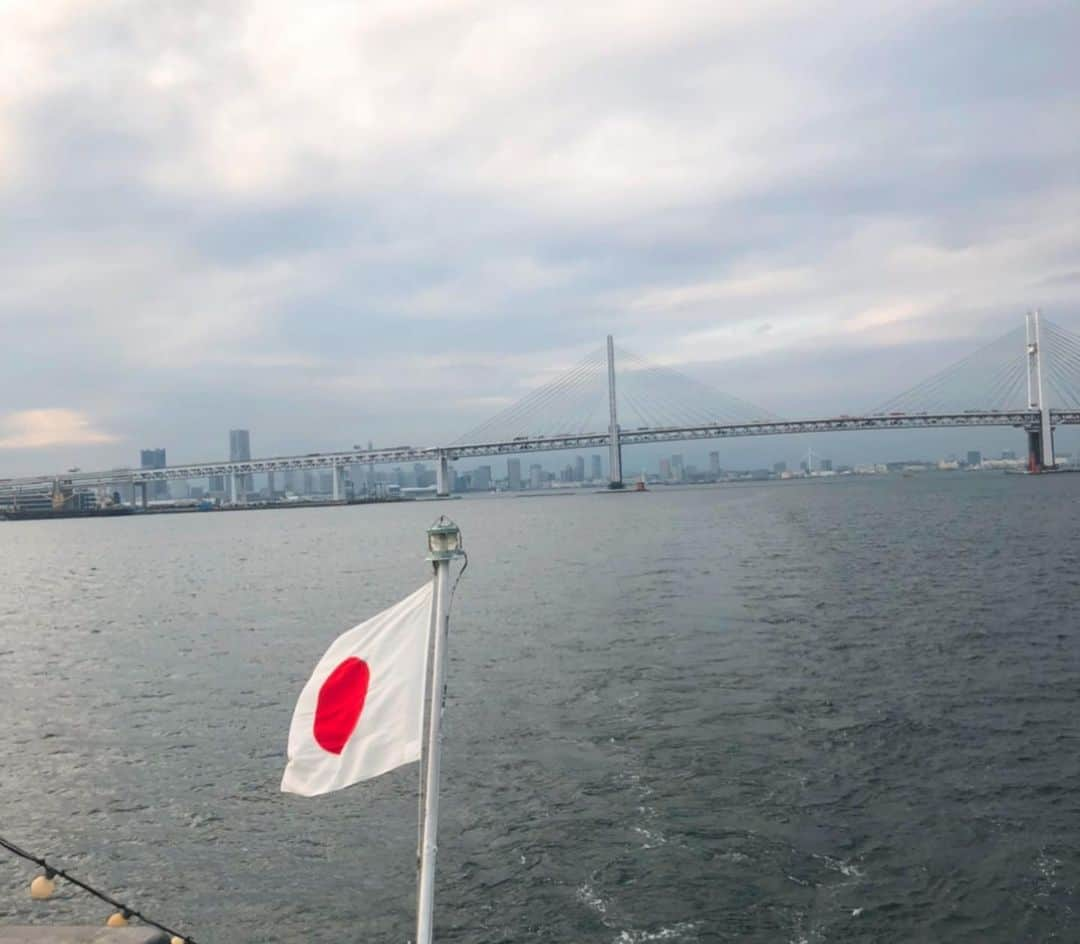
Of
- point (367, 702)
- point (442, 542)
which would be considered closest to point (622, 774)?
point (367, 702)

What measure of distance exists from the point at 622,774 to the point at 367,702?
23.0 ft

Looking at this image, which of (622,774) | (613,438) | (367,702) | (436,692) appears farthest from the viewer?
(613,438)

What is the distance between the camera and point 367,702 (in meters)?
3.74

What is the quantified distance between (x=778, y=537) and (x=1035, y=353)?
85.4 meters

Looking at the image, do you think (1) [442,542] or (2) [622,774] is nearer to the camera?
(1) [442,542]

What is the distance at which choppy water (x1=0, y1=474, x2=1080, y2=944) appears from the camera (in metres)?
7.24

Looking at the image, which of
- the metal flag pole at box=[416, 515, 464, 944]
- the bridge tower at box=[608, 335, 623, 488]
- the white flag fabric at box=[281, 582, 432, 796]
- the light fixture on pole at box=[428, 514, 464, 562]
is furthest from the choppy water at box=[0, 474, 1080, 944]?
the bridge tower at box=[608, 335, 623, 488]

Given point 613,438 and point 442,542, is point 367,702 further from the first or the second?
point 613,438

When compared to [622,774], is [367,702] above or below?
above

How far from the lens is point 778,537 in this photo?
40312mm

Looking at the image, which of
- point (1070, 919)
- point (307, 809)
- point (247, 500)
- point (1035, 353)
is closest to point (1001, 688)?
point (1070, 919)

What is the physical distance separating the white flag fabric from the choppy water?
3.92m

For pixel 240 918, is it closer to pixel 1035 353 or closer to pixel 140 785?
pixel 140 785

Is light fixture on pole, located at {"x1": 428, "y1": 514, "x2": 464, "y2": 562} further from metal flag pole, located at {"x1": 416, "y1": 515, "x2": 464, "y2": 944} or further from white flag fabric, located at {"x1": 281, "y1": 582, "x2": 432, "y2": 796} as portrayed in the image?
white flag fabric, located at {"x1": 281, "y1": 582, "x2": 432, "y2": 796}
